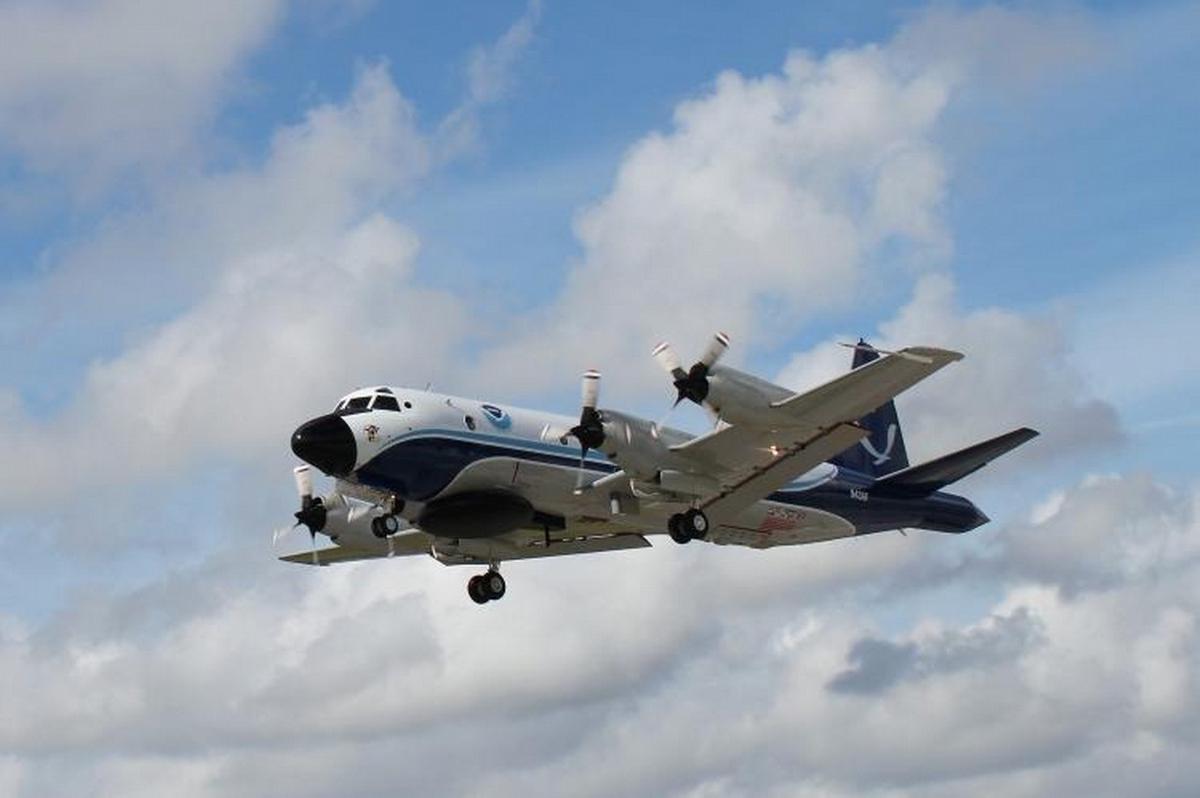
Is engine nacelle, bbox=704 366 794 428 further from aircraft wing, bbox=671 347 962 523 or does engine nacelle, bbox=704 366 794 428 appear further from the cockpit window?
the cockpit window

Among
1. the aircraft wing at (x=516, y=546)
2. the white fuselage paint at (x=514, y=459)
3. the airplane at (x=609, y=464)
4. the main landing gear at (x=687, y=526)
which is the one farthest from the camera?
the aircraft wing at (x=516, y=546)

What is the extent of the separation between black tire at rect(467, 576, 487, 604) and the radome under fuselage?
3.34 m

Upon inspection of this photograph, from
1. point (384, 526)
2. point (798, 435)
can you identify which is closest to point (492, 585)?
point (384, 526)

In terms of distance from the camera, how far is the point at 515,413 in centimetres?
4797

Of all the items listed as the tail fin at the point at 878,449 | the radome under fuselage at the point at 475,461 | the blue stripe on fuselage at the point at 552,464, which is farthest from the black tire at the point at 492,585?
the tail fin at the point at 878,449

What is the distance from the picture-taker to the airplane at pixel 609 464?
43.7 meters

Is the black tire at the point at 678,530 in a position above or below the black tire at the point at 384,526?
below

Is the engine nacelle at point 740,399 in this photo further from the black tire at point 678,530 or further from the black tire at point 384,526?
the black tire at point 384,526

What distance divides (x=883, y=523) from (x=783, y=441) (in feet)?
32.4

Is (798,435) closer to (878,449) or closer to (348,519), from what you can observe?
(878,449)

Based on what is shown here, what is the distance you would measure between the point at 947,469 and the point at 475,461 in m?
14.4

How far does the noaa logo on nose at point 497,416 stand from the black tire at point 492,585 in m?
6.58

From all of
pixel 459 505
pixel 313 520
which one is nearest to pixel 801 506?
pixel 459 505

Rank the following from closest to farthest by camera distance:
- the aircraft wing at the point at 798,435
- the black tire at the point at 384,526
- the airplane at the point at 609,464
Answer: the aircraft wing at the point at 798,435, the airplane at the point at 609,464, the black tire at the point at 384,526
